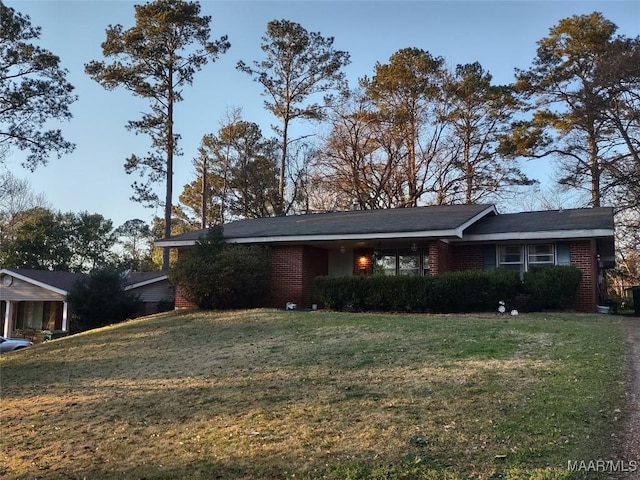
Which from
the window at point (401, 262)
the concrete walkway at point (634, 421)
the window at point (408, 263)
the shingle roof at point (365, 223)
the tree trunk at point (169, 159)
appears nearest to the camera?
the concrete walkway at point (634, 421)

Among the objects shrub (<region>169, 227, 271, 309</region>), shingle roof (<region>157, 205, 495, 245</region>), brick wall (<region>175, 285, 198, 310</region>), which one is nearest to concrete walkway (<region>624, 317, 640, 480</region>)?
shingle roof (<region>157, 205, 495, 245</region>)

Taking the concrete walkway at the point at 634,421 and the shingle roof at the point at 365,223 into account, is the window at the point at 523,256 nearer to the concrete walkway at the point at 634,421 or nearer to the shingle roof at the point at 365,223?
the shingle roof at the point at 365,223

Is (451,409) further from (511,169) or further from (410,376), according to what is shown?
(511,169)

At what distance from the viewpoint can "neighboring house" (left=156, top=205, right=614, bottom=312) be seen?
640 inches

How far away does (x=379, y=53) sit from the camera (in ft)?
107

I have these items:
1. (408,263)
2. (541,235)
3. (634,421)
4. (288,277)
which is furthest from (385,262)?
(634,421)

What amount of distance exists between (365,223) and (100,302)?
34.0ft

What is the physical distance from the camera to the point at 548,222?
17.3 m

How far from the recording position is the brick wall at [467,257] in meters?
17.8

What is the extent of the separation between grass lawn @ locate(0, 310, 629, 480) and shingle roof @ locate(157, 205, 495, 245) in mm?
5146

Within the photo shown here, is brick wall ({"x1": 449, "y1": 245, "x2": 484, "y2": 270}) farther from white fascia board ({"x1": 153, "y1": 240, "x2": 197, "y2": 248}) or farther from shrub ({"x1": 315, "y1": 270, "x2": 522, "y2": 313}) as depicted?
white fascia board ({"x1": 153, "y1": 240, "x2": 197, "y2": 248})

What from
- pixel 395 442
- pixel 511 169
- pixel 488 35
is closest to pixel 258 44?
pixel 511 169

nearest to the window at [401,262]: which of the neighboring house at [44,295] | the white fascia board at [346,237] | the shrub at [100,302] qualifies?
the white fascia board at [346,237]

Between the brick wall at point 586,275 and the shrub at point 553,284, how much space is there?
0.92 m
